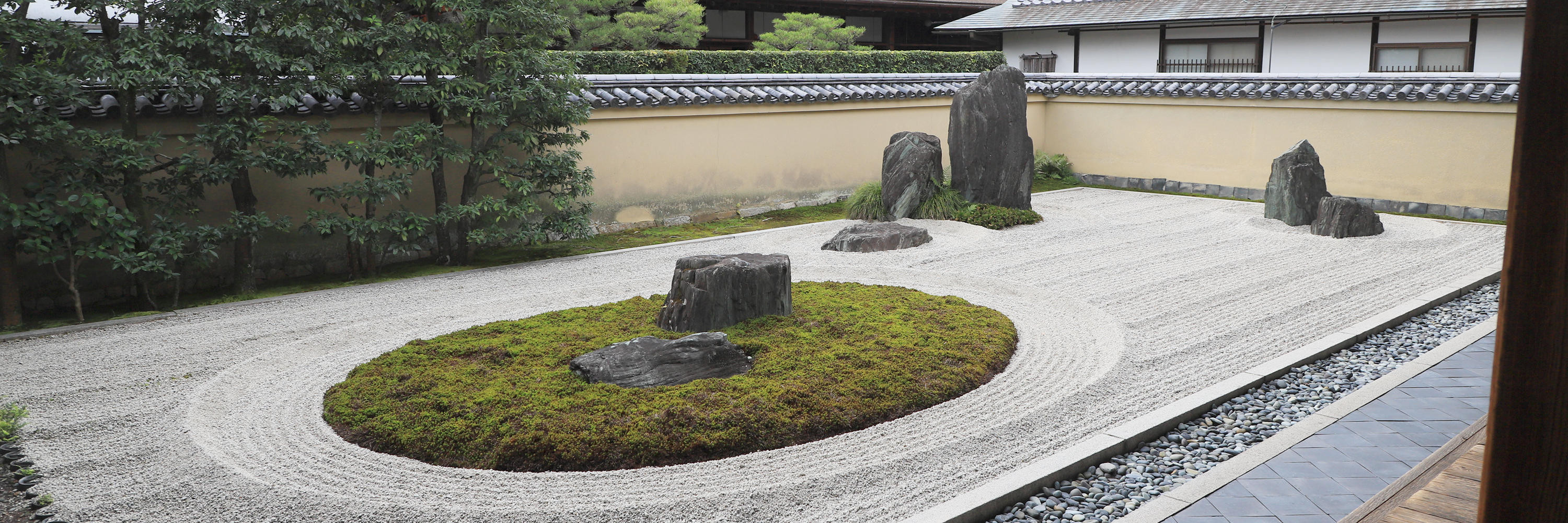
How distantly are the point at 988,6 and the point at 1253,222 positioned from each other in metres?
13.6

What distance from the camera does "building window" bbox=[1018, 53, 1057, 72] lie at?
2136 centimetres

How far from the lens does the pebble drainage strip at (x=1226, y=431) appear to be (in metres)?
3.85

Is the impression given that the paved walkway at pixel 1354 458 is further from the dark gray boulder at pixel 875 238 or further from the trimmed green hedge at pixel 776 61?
the trimmed green hedge at pixel 776 61

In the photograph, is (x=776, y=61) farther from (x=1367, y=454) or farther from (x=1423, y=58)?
(x=1367, y=454)

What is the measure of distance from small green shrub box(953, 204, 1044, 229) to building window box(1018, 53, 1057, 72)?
1076 cm

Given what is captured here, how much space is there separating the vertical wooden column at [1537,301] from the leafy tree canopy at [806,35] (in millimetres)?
17231

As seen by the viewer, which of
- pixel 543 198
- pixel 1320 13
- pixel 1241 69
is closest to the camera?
pixel 543 198

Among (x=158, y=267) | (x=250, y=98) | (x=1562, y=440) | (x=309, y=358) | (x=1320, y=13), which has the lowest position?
(x=309, y=358)

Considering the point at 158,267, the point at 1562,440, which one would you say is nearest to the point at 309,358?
the point at 158,267

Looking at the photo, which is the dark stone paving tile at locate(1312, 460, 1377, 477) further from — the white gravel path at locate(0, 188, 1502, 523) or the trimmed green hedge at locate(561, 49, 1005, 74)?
the trimmed green hedge at locate(561, 49, 1005, 74)

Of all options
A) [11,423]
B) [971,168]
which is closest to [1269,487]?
[11,423]

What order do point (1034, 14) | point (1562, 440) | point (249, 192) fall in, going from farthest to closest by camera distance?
point (1034, 14) < point (249, 192) < point (1562, 440)

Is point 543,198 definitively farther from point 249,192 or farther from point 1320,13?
point 1320,13

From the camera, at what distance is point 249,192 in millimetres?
7922
